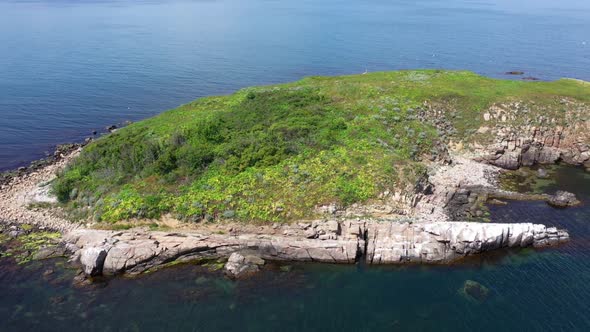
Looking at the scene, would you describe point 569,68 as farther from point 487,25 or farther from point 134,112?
point 134,112

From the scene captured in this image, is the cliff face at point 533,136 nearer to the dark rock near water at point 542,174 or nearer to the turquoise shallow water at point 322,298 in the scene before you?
the dark rock near water at point 542,174

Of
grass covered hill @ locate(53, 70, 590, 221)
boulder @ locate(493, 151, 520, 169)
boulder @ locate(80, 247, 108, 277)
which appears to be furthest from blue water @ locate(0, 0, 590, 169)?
boulder @ locate(493, 151, 520, 169)

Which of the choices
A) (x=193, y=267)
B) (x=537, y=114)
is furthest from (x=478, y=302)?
(x=537, y=114)

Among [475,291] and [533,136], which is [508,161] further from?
[475,291]

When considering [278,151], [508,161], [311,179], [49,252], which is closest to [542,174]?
[508,161]

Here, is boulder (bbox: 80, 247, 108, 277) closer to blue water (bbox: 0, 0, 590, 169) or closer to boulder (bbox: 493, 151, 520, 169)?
blue water (bbox: 0, 0, 590, 169)

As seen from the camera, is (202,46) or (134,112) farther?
(202,46)
